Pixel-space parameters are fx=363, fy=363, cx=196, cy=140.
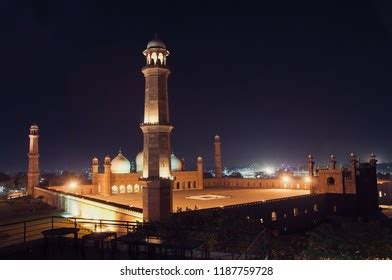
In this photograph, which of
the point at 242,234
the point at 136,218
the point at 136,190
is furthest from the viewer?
the point at 136,190

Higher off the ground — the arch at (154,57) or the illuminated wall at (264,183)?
the arch at (154,57)

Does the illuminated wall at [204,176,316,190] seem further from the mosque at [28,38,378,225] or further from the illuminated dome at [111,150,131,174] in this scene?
the illuminated dome at [111,150,131,174]

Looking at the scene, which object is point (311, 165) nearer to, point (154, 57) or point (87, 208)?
point (154, 57)

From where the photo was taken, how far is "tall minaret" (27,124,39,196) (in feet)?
139

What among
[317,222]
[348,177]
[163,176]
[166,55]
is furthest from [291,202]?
[166,55]

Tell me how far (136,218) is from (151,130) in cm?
510

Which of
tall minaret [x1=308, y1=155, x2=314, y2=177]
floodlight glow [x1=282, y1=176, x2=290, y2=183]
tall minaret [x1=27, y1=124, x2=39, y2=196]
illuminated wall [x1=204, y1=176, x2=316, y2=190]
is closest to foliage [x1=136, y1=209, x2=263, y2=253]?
tall minaret [x1=308, y1=155, x2=314, y2=177]

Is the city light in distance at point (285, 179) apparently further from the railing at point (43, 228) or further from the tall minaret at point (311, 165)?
the railing at point (43, 228)

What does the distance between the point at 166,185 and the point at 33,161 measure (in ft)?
92.5

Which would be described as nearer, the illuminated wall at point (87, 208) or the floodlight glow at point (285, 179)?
the illuminated wall at point (87, 208)

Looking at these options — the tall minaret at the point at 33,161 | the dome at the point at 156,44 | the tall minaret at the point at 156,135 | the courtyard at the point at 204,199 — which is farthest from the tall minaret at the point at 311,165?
the tall minaret at the point at 33,161

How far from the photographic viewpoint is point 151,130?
68.9 ft

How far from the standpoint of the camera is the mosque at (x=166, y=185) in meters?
20.8
